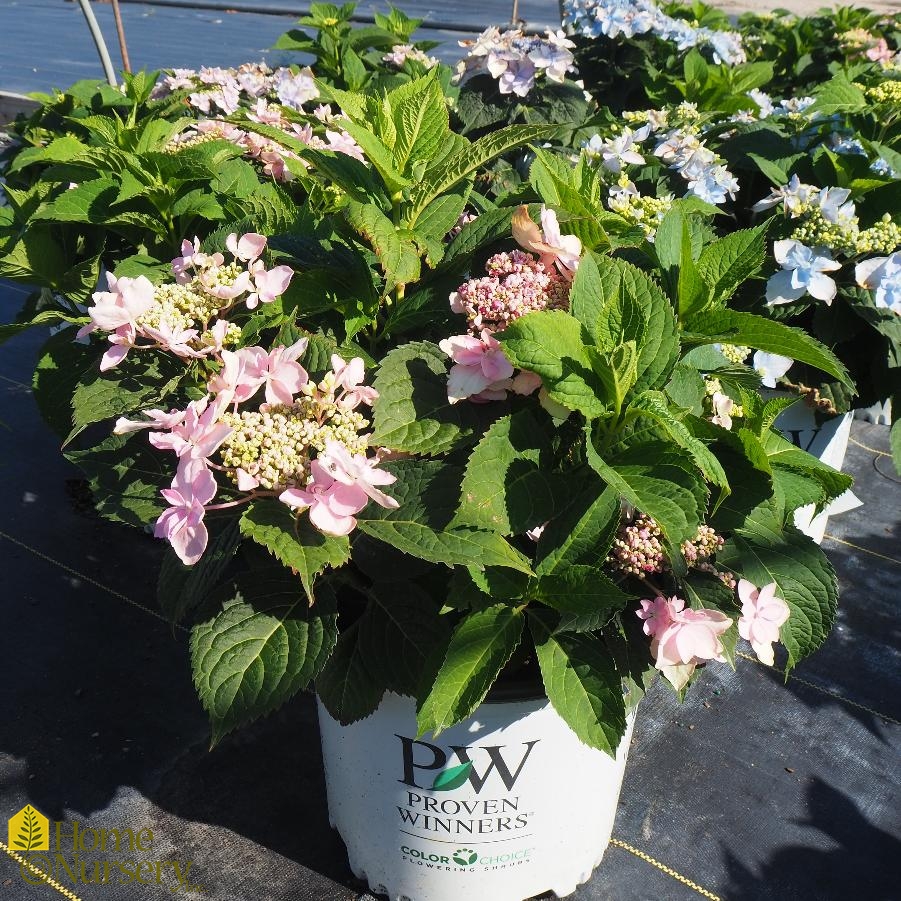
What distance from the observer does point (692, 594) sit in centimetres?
121

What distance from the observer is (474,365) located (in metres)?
1.12

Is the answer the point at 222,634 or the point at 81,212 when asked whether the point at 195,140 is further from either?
the point at 222,634

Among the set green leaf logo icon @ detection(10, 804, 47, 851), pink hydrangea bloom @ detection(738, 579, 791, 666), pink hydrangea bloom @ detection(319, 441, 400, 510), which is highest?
pink hydrangea bloom @ detection(319, 441, 400, 510)

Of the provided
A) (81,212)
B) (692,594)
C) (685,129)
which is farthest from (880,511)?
(81,212)

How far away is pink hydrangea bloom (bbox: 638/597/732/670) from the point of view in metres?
1.14

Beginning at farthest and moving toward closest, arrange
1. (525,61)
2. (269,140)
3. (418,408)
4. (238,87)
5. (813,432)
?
1. (238,87)
2. (525,61)
3. (813,432)
4. (269,140)
5. (418,408)

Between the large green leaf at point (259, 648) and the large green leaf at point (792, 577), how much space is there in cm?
60

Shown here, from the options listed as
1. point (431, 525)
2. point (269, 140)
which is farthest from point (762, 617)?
point (269, 140)

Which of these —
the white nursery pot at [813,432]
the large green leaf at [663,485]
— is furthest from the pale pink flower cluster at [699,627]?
the white nursery pot at [813,432]

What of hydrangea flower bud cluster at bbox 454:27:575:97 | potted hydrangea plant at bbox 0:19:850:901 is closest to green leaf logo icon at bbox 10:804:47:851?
potted hydrangea plant at bbox 0:19:850:901

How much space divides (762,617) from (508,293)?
562mm

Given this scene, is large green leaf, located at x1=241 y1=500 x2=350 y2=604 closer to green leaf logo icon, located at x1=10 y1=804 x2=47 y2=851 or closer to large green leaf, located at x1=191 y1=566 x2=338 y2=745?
large green leaf, located at x1=191 y1=566 x2=338 y2=745

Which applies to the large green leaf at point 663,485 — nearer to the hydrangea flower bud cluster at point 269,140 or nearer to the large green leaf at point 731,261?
the large green leaf at point 731,261

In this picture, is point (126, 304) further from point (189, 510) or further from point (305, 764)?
point (305, 764)
